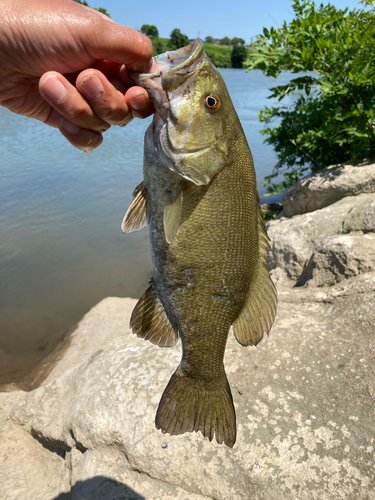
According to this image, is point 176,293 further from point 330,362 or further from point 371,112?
point 371,112

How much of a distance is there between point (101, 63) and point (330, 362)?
2600mm

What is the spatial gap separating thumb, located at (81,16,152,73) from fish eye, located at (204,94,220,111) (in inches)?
14.7

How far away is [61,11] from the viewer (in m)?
1.65

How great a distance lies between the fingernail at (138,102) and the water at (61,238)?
4.79 m

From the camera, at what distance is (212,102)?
171 centimetres

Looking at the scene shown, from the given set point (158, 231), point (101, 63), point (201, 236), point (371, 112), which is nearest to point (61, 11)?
point (101, 63)

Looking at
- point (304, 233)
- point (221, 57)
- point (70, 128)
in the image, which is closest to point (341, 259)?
point (304, 233)

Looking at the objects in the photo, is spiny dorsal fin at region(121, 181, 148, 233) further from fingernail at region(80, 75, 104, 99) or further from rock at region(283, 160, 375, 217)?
rock at region(283, 160, 375, 217)

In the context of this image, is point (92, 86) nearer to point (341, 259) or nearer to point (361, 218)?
point (341, 259)

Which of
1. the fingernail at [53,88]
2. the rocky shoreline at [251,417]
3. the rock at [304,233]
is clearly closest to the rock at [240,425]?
the rocky shoreline at [251,417]

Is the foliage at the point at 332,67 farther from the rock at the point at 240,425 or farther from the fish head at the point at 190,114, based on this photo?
the fish head at the point at 190,114

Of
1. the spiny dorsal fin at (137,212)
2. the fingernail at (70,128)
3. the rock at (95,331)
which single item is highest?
the fingernail at (70,128)

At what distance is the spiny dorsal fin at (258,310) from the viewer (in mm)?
1914

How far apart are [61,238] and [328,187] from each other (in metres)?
5.87
